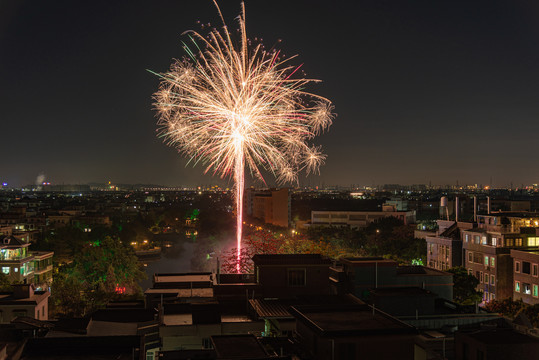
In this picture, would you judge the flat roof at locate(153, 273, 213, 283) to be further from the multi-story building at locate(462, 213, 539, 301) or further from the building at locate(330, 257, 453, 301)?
the multi-story building at locate(462, 213, 539, 301)

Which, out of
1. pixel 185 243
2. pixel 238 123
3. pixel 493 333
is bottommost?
pixel 185 243

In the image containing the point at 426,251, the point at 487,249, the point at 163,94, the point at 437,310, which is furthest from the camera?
the point at 426,251

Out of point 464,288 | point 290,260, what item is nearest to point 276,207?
point 464,288

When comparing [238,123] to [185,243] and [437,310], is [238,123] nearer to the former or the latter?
[437,310]

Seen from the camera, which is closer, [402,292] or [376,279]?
[402,292]

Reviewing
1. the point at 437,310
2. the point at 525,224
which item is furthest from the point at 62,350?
the point at 525,224

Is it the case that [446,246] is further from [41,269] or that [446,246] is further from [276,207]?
[276,207]

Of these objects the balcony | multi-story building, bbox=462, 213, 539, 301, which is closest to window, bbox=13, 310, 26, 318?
the balcony
